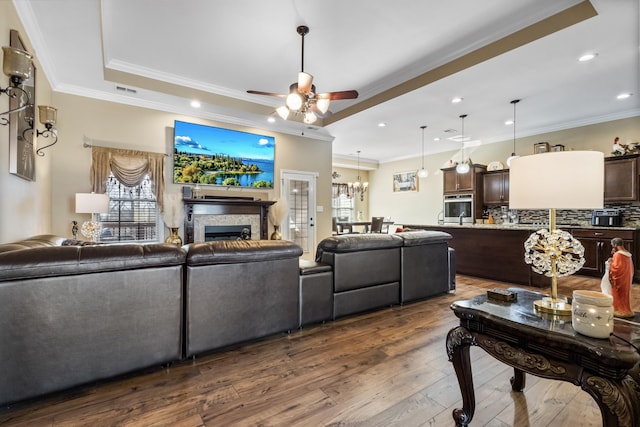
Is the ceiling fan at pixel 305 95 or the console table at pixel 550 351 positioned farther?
the ceiling fan at pixel 305 95

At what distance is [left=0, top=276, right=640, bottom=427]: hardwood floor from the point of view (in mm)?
1609

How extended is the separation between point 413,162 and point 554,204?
8287 millimetres

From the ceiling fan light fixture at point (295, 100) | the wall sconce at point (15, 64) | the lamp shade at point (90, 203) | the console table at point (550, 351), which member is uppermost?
the ceiling fan light fixture at point (295, 100)

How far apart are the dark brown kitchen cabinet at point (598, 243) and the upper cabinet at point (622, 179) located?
0.66 meters

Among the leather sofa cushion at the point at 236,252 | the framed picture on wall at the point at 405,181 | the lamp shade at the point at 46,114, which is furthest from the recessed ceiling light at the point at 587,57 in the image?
the lamp shade at the point at 46,114

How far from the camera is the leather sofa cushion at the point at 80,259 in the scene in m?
1.62

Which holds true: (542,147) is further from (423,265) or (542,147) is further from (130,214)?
(130,214)

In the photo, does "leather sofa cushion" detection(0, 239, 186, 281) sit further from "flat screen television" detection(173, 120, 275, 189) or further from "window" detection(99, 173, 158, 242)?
"flat screen television" detection(173, 120, 275, 189)

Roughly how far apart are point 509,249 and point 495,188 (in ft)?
9.16

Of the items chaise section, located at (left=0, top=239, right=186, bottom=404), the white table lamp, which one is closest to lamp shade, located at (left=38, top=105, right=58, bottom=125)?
chaise section, located at (left=0, top=239, right=186, bottom=404)

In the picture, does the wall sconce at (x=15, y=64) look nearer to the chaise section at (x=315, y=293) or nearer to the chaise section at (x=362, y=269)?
the chaise section at (x=315, y=293)

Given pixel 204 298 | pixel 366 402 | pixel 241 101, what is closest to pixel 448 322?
pixel 366 402

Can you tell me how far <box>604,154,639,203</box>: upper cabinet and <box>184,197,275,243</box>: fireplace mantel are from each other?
6321 mm

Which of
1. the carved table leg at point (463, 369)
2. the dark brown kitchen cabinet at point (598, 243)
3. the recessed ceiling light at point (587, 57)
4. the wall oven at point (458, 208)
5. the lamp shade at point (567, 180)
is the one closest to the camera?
the lamp shade at point (567, 180)
